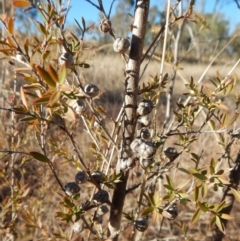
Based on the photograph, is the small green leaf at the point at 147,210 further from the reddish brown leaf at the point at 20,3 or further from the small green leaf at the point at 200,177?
the reddish brown leaf at the point at 20,3

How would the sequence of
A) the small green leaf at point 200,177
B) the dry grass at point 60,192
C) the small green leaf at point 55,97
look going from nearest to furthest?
the small green leaf at point 55,97 → the small green leaf at point 200,177 → the dry grass at point 60,192

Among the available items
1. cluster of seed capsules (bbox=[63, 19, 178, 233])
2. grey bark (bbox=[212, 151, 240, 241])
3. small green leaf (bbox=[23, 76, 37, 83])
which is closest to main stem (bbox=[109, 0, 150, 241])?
cluster of seed capsules (bbox=[63, 19, 178, 233])

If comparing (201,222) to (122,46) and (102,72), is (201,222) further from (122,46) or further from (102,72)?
(102,72)

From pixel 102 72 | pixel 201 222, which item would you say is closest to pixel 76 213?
pixel 201 222

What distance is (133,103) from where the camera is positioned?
437mm

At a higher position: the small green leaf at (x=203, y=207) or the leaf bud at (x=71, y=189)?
the small green leaf at (x=203, y=207)

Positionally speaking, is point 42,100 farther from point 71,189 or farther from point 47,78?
point 71,189

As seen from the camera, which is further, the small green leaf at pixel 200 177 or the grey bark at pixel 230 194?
the grey bark at pixel 230 194

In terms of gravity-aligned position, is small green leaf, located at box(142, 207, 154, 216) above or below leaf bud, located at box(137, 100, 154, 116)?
below

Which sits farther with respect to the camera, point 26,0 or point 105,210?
point 105,210

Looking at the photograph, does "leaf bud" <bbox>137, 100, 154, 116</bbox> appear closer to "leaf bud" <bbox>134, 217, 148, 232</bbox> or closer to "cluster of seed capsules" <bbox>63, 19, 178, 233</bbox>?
"cluster of seed capsules" <bbox>63, 19, 178, 233</bbox>

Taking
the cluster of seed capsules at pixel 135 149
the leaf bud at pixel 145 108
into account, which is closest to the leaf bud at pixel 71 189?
the cluster of seed capsules at pixel 135 149

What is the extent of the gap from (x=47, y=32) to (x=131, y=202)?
5.30 ft

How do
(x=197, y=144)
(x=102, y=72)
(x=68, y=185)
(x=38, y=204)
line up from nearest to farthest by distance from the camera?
(x=68, y=185) → (x=38, y=204) → (x=197, y=144) → (x=102, y=72)
